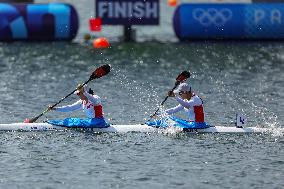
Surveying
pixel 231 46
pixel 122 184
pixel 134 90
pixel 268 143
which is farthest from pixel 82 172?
pixel 231 46

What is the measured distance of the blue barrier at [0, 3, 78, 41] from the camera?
227ft

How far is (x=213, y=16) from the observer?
229 ft

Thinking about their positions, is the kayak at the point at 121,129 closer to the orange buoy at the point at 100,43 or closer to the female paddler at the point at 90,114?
the female paddler at the point at 90,114

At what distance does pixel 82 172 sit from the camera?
118 feet

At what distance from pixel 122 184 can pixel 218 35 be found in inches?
1465

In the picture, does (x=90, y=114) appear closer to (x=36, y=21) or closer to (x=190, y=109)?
(x=190, y=109)

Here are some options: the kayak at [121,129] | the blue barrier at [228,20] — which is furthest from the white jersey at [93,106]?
the blue barrier at [228,20]

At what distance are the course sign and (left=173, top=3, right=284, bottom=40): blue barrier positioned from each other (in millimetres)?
1837

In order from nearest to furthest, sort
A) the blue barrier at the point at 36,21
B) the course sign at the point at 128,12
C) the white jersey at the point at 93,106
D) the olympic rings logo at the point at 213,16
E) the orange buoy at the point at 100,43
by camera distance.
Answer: the white jersey at the point at 93,106 < the blue barrier at the point at 36,21 < the olympic rings logo at the point at 213,16 < the course sign at the point at 128,12 < the orange buoy at the point at 100,43

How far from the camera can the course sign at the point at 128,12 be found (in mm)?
70562

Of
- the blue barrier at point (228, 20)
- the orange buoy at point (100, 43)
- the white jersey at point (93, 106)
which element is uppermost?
the white jersey at point (93, 106)

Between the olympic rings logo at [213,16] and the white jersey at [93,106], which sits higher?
the white jersey at [93,106]

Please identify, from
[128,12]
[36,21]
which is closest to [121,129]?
[36,21]

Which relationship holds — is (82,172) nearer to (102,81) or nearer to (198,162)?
(198,162)
